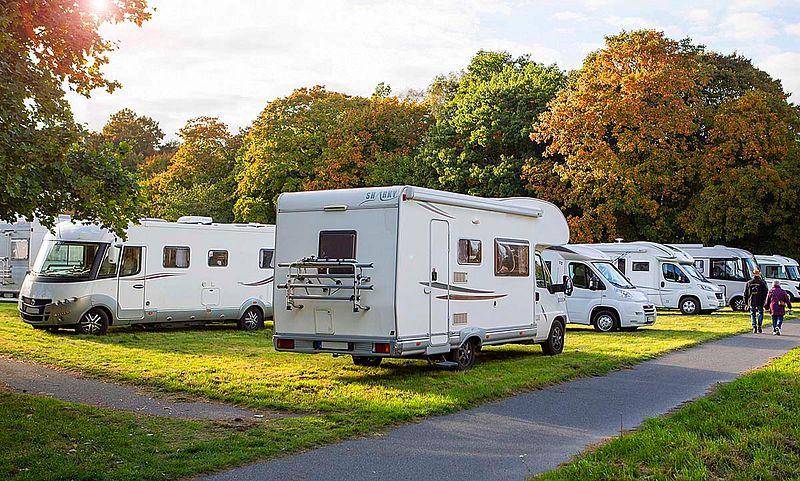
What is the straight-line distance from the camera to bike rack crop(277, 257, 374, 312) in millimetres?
12805

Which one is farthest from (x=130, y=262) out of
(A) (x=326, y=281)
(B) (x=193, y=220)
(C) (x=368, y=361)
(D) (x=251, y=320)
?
(A) (x=326, y=281)

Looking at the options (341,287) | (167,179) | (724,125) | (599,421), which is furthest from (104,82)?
(167,179)

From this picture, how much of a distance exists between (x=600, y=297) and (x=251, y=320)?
31.4 ft

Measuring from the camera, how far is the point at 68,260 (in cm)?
1977

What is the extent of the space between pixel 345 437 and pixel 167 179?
1923 inches

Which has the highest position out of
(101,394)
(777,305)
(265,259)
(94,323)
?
(265,259)

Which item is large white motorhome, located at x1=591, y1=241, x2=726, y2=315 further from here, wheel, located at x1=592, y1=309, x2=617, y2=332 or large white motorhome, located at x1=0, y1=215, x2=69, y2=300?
large white motorhome, located at x1=0, y1=215, x2=69, y2=300

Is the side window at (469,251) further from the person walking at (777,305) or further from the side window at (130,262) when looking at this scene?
the person walking at (777,305)

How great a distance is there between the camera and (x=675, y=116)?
3609cm

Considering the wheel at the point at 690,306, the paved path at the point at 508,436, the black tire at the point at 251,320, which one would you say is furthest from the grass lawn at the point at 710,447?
the wheel at the point at 690,306

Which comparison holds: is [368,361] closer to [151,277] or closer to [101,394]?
[101,394]

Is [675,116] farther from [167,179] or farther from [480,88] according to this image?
[167,179]

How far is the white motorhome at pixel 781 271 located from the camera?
123 feet

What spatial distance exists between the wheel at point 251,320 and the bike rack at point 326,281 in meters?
9.80
